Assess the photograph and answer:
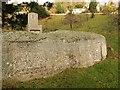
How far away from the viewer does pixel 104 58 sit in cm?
1894

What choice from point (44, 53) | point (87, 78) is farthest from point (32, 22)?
point (87, 78)

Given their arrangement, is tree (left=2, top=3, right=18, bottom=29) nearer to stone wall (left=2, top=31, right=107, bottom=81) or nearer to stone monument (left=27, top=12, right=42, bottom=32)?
stone monument (left=27, top=12, right=42, bottom=32)

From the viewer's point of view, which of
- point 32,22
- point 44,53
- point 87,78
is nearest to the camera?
point 87,78

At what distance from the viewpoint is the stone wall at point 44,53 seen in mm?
14539

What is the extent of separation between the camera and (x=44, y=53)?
15625 mm

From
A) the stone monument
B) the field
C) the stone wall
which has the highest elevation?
the stone monument

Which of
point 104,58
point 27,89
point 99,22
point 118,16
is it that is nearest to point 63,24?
point 99,22

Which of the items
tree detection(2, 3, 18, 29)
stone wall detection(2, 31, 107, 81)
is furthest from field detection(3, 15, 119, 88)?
tree detection(2, 3, 18, 29)

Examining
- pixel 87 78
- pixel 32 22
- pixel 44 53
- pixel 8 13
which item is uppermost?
pixel 8 13

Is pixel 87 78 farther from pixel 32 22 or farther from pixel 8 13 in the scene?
pixel 8 13

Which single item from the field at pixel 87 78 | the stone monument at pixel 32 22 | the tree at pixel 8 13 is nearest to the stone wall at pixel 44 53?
the field at pixel 87 78

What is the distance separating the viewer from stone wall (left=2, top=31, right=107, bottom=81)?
14.5 metres

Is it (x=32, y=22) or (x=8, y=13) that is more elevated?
(x=8, y=13)

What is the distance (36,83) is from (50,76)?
1.20 m
